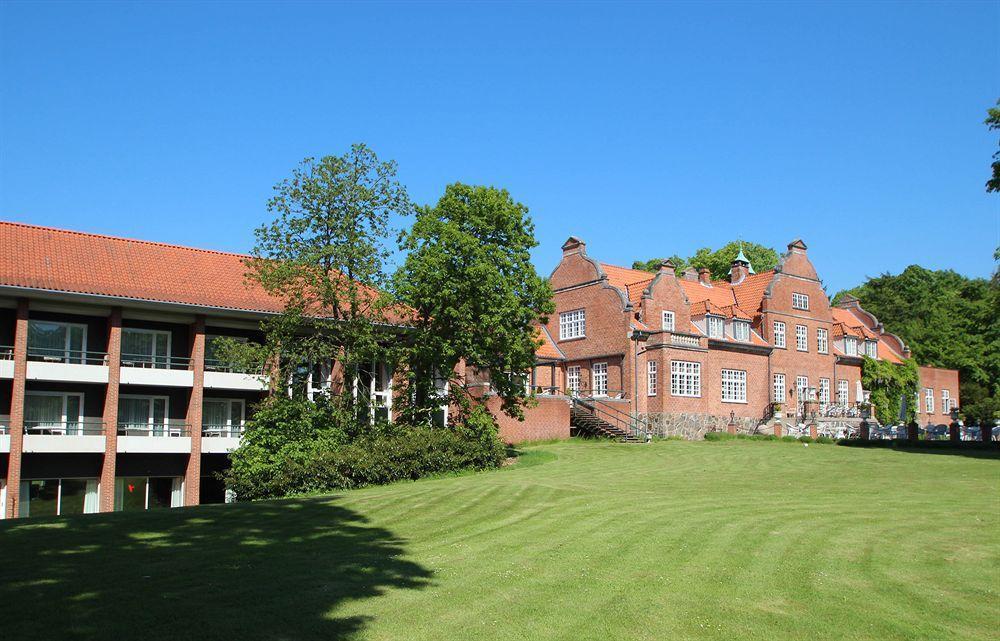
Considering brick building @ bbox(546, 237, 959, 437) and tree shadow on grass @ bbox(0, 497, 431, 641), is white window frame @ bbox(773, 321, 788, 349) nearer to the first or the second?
brick building @ bbox(546, 237, 959, 437)

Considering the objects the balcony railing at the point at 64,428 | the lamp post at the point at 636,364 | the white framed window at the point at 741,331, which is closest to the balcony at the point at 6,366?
the balcony railing at the point at 64,428

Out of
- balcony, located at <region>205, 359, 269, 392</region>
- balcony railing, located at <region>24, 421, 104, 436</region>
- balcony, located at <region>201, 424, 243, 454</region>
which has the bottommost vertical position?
balcony, located at <region>201, 424, 243, 454</region>

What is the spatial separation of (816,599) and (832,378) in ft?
151

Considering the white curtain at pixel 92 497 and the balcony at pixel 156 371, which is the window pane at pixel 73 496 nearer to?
the white curtain at pixel 92 497

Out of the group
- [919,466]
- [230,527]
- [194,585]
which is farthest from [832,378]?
[194,585]

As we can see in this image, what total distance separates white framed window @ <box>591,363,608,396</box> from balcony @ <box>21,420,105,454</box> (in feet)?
83.1

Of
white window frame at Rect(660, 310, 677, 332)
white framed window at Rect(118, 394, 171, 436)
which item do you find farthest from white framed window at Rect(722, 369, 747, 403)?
white framed window at Rect(118, 394, 171, 436)

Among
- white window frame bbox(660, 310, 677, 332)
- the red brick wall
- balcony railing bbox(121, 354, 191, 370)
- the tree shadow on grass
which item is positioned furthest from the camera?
white window frame bbox(660, 310, 677, 332)

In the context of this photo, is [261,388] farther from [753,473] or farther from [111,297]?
[753,473]

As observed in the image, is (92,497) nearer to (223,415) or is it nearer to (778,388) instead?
(223,415)

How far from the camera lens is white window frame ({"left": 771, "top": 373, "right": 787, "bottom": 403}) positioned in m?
50.6

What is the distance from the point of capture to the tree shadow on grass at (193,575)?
939 cm

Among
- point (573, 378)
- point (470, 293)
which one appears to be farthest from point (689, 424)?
point (470, 293)

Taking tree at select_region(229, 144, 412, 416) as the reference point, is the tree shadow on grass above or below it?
below
